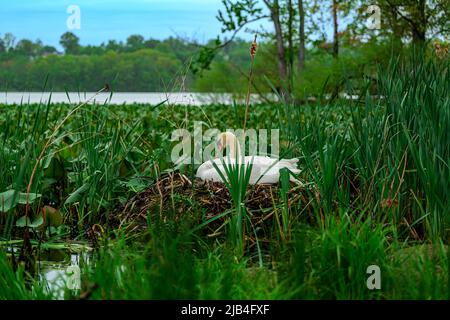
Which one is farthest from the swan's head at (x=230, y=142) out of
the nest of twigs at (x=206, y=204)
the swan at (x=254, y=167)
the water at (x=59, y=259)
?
the water at (x=59, y=259)

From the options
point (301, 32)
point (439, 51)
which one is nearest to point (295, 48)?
point (301, 32)

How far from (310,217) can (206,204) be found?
63 cm

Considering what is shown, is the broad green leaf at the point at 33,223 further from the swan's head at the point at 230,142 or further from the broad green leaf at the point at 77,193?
the swan's head at the point at 230,142

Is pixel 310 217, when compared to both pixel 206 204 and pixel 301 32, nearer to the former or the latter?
pixel 206 204

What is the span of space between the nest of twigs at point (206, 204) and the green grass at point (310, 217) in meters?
0.07

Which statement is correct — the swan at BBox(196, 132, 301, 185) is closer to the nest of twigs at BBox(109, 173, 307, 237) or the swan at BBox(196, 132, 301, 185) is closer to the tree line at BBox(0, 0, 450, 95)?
the nest of twigs at BBox(109, 173, 307, 237)

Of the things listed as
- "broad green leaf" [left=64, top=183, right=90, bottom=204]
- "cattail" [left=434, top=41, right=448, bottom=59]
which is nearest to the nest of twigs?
"broad green leaf" [left=64, top=183, right=90, bottom=204]

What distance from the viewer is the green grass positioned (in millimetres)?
2945

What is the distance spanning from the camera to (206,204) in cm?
477

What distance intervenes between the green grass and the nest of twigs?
0.23ft

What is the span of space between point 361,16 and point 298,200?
13.4 m

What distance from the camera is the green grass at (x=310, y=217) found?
295 centimetres

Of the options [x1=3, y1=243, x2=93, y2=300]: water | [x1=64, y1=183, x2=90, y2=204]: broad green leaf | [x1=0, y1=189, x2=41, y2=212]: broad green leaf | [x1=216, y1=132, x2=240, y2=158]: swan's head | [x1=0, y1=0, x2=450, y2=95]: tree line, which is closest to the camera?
[x1=3, y1=243, x2=93, y2=300]: water
